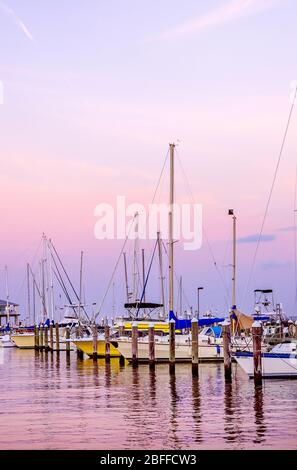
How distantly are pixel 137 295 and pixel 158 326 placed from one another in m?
25.9

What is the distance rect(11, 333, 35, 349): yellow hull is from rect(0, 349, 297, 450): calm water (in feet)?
202

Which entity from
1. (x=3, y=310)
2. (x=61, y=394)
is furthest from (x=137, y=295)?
(x=3, y=310)

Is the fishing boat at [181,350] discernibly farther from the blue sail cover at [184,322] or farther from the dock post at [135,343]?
the dock post at [135,343]

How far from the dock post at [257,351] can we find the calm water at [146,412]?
632mm

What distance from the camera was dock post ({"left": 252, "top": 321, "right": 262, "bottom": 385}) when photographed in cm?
3797

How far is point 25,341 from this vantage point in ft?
367

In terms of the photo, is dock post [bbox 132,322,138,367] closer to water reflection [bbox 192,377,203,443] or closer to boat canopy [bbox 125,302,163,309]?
water reflection [bbox 192,377,203,443]

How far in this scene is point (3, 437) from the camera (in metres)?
24.0

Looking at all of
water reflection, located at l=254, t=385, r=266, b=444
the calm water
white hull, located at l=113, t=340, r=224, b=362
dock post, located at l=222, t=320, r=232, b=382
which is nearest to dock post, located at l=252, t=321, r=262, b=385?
the calm water

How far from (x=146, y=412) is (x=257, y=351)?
1002cm

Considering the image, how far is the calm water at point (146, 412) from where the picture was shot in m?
23.0

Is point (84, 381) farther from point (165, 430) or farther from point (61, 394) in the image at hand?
point (165, 430)

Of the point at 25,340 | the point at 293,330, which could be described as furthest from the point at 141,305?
the point at 25,340
